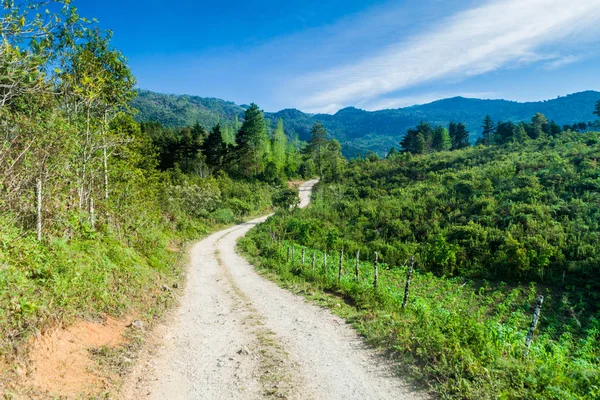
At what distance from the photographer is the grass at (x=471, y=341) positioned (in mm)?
5441

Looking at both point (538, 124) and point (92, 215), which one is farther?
point (538, 124)

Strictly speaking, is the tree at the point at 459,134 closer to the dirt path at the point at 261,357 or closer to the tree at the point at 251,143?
the tree at the point at 251,143

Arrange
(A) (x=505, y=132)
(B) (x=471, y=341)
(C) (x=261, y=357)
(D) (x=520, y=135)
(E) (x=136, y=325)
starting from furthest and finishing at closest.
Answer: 1. (A) (x=505, y=132)
2. (D) (x=520, y=135)
3. (E) (x=136, y=325)
4. (C) (x=261, y=357)
5. (B) (x=471, y=341)

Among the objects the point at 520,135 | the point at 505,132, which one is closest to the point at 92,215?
the point at 520,135

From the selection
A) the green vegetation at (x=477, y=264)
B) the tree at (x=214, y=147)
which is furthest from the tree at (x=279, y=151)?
the green vegetation at (x=477, y=264)

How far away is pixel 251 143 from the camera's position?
213 ft

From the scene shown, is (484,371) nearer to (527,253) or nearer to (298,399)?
(298,399)

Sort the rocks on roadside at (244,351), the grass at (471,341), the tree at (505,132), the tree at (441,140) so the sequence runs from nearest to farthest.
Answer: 1. the grass at (471,341)
2. the rocks on roadside at (244,351)
3. the tree at (505,132)
4. the tree at (441,140)

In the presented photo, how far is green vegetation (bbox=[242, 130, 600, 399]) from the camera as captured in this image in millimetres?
6285

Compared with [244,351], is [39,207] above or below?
above

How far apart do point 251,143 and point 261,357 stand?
6045 cm

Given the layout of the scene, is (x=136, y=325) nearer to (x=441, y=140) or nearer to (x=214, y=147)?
(x=214, y=147)

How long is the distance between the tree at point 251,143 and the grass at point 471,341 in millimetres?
50881

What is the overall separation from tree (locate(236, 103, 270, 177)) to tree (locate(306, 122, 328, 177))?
593 inches
